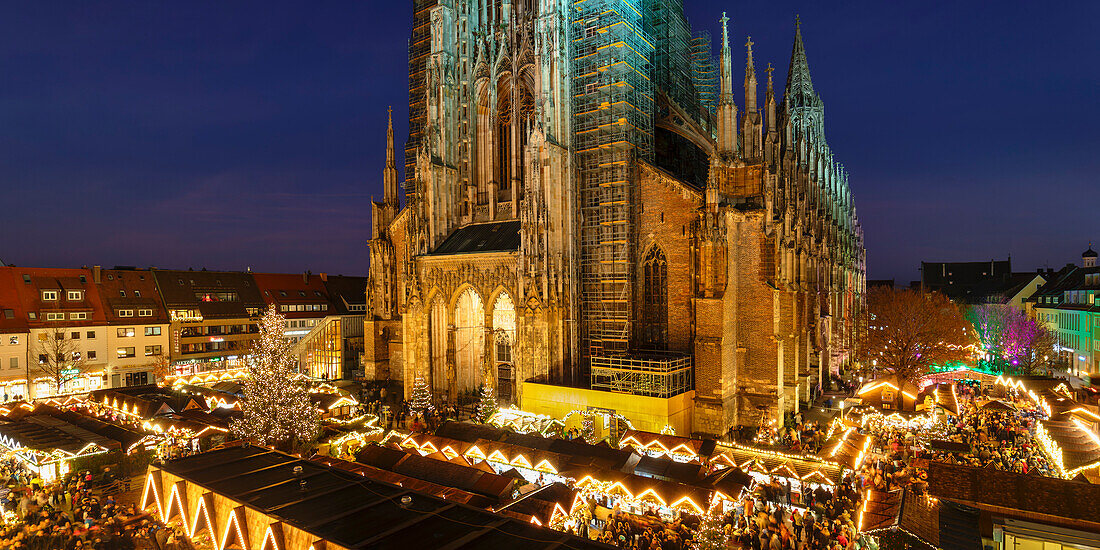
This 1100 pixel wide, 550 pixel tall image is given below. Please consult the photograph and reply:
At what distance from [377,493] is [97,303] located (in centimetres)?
4243

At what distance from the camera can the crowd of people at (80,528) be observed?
1248 cm

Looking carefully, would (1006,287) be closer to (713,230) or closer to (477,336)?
(713,230)

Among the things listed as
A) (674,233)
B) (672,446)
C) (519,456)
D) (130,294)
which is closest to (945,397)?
(674,233)

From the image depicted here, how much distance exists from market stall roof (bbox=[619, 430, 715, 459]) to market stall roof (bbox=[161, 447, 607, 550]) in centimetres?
1011

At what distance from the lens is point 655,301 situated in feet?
93.8

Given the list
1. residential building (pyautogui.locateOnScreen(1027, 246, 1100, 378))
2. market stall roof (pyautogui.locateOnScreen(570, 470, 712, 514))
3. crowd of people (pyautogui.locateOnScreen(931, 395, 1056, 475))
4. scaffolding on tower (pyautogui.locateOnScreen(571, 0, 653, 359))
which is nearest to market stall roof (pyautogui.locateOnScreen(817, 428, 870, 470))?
crowd of people (pyautogui.locateOnScreen(931, 395, 1056, 475))

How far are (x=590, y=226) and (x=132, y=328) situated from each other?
35773mm

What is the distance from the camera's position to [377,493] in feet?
36.6

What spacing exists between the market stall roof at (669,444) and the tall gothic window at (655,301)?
8670 mm

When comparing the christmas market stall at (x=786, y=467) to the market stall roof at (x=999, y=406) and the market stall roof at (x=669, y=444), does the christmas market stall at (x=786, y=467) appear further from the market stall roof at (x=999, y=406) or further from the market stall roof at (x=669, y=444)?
the market stall roof at (x=999, y=406)

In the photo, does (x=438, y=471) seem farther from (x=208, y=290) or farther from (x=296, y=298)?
(x=296, y=298)

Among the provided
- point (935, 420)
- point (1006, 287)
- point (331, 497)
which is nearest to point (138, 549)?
point (331, 497)

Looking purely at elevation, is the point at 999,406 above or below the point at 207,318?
below

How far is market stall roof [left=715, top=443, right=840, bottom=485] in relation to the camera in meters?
16.7
